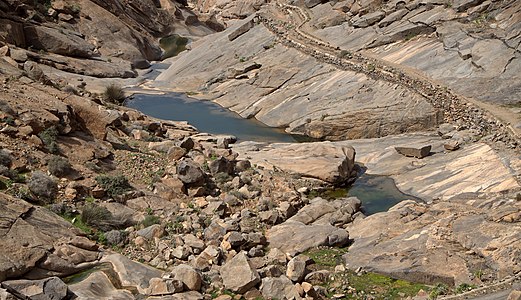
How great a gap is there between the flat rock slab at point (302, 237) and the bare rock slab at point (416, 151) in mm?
12767

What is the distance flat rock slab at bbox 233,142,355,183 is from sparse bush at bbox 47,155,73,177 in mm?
12024

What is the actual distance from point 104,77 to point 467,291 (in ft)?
141

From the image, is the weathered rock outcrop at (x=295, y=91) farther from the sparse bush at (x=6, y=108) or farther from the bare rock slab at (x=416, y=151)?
the sparse bush at (x=6, y=108)

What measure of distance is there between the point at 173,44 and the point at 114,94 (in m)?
28.5

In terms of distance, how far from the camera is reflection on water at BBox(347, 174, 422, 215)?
2944cm

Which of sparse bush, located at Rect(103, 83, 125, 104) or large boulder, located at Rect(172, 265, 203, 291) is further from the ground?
large boulder, located at Rect(172, 265, 203, 291)

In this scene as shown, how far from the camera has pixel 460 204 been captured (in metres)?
24.1

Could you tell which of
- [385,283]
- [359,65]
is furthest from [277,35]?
[385,283]

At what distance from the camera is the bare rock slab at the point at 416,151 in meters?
34.1

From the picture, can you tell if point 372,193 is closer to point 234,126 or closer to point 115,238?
point 115,238

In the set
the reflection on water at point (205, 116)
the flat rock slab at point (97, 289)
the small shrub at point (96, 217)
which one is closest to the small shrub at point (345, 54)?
the reflection on water at point (205, 116)

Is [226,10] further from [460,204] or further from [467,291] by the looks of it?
[467,291]

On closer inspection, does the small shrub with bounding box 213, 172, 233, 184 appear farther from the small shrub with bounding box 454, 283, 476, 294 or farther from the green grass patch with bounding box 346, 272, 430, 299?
the small shrub with bounding box 454, 283, 476, 294

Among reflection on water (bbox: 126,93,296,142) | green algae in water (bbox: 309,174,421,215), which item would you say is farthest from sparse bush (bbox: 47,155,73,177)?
A: reflection on water (bbox: 126,93,296,142)
